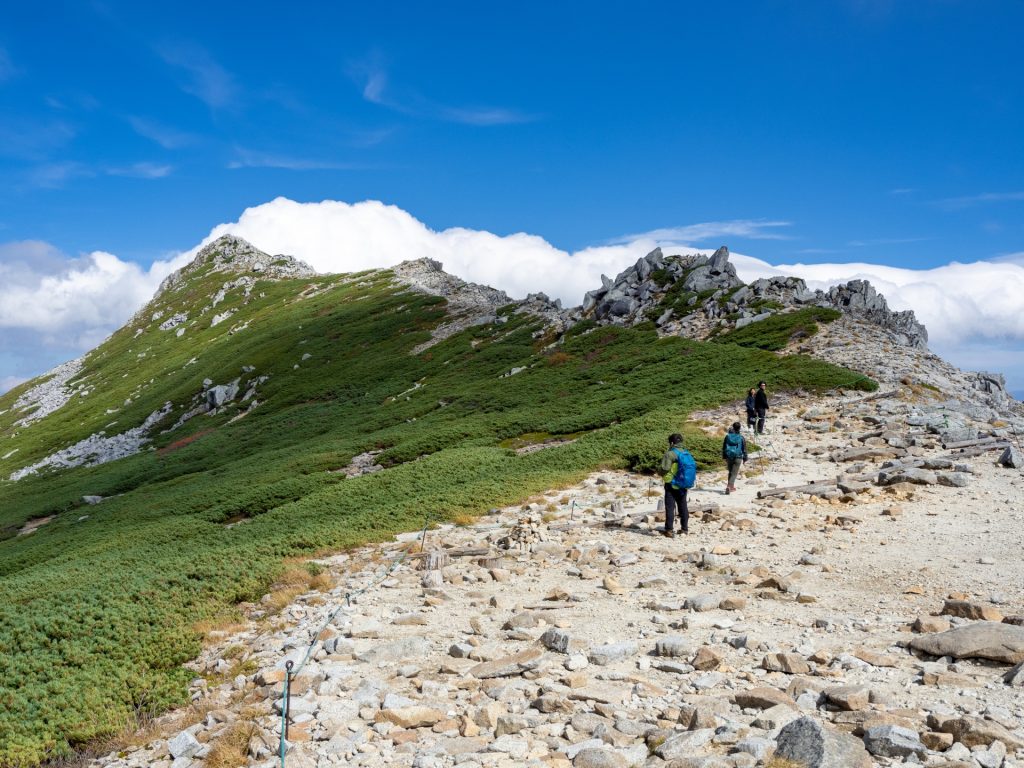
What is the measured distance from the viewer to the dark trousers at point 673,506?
57.2 feet

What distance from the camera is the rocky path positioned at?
762 cm

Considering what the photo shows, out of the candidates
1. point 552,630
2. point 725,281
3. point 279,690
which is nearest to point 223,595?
point 279,690

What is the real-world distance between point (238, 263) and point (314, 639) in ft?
605

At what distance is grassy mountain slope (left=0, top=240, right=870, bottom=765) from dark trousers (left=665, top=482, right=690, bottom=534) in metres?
7.42

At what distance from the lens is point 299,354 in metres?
92.9

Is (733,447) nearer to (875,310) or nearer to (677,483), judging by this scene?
(677,483)

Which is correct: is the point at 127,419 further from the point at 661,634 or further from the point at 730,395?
the point at 661,634

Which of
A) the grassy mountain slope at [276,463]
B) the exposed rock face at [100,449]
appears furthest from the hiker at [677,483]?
the exposed rock face at [100,449]

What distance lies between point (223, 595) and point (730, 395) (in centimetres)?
2890

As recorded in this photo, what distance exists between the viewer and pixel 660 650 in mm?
10133

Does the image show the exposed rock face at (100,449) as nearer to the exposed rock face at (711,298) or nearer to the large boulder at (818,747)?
the exposed rock face at (711,298)

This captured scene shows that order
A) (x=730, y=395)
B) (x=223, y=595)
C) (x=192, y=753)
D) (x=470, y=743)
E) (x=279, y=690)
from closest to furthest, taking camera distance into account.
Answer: (x=470, y=743) → (x=192, y=753) → (x=279, y=690) → (x=223, y=595) → (x=730, y=395)

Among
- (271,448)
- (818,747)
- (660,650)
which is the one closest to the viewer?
(818,747)

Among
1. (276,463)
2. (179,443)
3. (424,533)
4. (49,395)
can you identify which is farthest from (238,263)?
(424,533)
